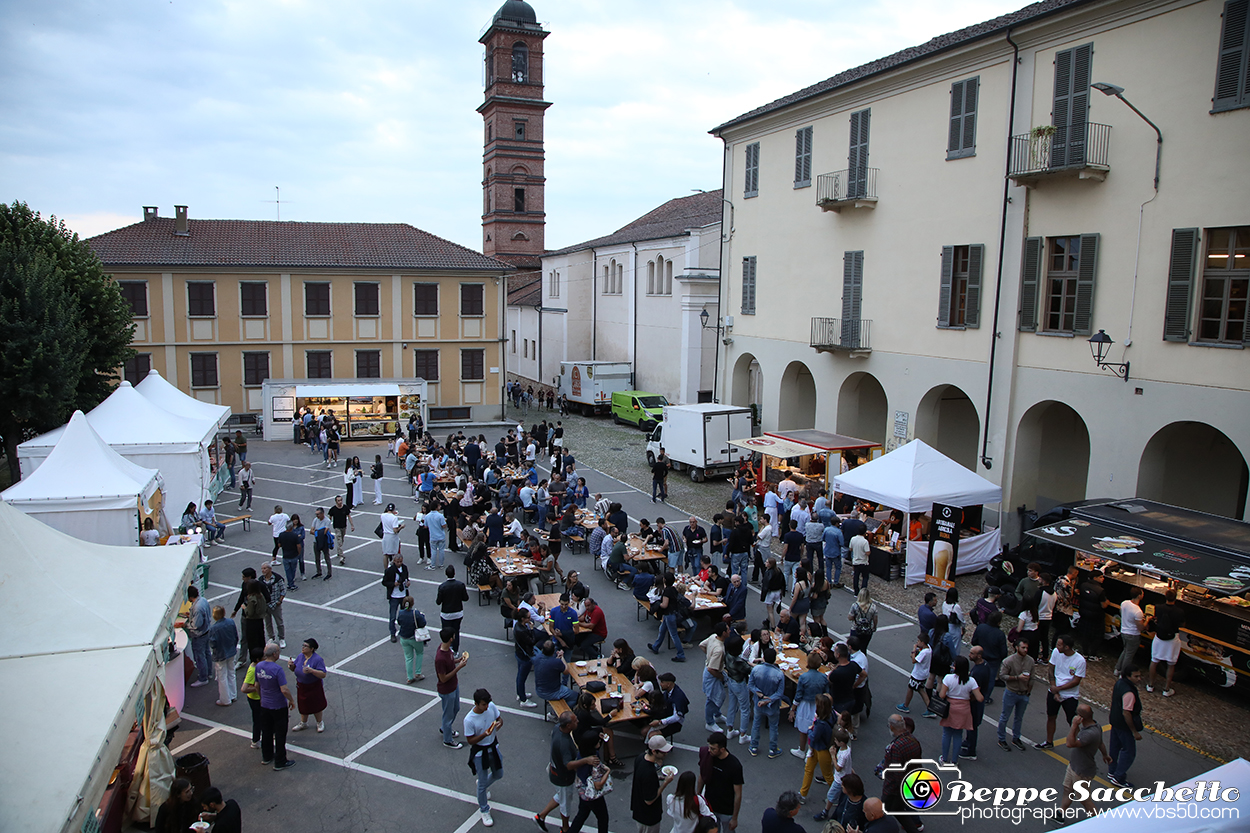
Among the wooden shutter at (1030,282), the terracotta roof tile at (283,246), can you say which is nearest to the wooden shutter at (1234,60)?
the wooden shutter at (1030,282)

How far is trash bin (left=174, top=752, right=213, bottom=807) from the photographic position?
7.83m

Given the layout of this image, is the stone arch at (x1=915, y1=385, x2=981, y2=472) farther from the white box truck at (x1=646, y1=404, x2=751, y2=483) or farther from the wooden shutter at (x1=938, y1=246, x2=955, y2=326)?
the white box truck at (x1=646, y1=404, x2=751, y2=483)

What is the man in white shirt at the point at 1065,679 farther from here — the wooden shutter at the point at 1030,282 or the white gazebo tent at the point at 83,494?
the white gazebo tent at the point at 83,494

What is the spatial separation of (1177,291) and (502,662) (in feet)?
44.7

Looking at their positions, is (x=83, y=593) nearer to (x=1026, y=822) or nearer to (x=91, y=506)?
(x=91, y=506)

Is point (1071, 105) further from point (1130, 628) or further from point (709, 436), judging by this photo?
point (709, 436)

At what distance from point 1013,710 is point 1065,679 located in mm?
808

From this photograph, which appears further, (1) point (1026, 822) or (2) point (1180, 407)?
(2) point (1180, 407)

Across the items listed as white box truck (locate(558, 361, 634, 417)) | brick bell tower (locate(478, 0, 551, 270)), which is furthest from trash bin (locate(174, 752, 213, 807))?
brick bell tower (locate(478, 0, 551, 270))

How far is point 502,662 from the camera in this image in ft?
38.6

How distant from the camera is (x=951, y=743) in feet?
29.3

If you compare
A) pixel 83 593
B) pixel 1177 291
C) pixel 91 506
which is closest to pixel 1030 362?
pixel 1177 291

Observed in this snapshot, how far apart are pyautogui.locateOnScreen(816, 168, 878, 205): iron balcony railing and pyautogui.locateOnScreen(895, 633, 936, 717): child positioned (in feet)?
47.3

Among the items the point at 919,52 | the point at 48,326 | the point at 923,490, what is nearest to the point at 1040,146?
the point at 919,52
